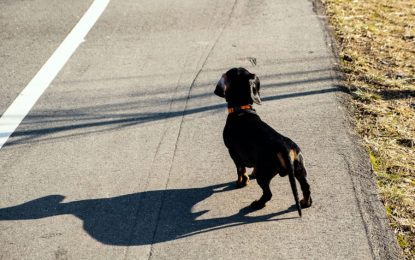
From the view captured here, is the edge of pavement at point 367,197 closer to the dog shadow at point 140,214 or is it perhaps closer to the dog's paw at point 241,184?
the dog shadow at point 140,214

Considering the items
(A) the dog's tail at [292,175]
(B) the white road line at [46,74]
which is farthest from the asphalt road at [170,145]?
(A) the dog's tail at [292,175]

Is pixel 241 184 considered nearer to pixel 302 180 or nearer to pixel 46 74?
pixel 302 180

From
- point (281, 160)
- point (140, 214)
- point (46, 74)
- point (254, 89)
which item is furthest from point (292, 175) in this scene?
A: point (46, 74)

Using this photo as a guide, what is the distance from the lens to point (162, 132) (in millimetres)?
6691

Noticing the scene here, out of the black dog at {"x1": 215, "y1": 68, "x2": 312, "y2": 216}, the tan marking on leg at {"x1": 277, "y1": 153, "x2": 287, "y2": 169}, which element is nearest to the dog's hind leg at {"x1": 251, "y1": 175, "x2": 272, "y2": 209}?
the black dog at {"x1": 215, "y1": 68, "x2": 312, "y2": 216}

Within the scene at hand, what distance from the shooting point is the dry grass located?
548 centimetres

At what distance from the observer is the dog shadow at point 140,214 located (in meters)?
5.08

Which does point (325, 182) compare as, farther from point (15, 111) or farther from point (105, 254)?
point (15, 111)

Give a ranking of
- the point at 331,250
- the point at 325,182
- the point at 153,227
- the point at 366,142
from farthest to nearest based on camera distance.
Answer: the point at 366,142
the point at 325,182
the point at 153,227
the point at 331,250

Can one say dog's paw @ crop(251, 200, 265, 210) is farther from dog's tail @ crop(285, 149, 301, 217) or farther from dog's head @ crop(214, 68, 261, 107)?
dog's head @ crop(214, 68, 261, 107)

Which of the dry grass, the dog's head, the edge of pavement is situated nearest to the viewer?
the edge of pavement

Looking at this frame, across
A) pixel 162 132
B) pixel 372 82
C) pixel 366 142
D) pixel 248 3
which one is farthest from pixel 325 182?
pixel 248 3

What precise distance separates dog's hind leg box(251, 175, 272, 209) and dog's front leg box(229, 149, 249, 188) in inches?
14.0

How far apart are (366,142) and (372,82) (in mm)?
1583
